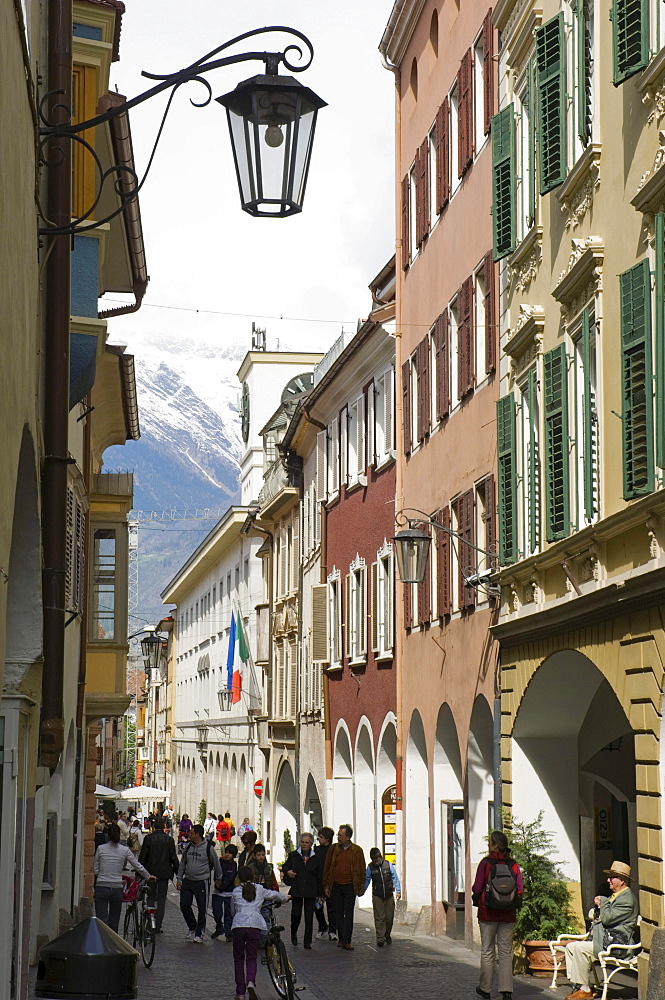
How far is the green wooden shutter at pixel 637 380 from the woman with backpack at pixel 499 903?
15.2ft

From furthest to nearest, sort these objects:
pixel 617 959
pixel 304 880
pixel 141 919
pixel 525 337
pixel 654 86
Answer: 1. pixel 304 880
2. pixel 141 919
3. pixel 525 337
4. pixel 617 959
5. pixel 654 86

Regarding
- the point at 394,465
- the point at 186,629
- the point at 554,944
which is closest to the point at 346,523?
the point at 394,465

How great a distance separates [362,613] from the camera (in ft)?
108

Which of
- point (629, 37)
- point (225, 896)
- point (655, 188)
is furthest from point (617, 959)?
point (225, 896)

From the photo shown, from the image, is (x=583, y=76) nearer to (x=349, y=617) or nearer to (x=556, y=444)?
(x=556, y=444)

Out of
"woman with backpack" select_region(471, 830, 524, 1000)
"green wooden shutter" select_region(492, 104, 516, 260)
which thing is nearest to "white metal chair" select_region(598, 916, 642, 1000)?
"woman with backpack" select_region(471, 830, 524, 1000)

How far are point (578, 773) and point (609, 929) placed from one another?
15.1ft

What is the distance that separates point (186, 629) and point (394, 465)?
53054mm

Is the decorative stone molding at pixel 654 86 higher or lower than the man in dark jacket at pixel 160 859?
higher

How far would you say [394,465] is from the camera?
29812 millimetres

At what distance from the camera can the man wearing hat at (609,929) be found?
47.9 feet

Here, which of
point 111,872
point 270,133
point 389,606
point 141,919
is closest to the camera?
point 270,133

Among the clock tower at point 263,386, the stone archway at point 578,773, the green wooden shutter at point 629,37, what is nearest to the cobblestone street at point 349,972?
the stone archway at point 578,773

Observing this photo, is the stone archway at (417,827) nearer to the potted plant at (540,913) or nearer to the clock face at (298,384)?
the potted plant at (540,913)
